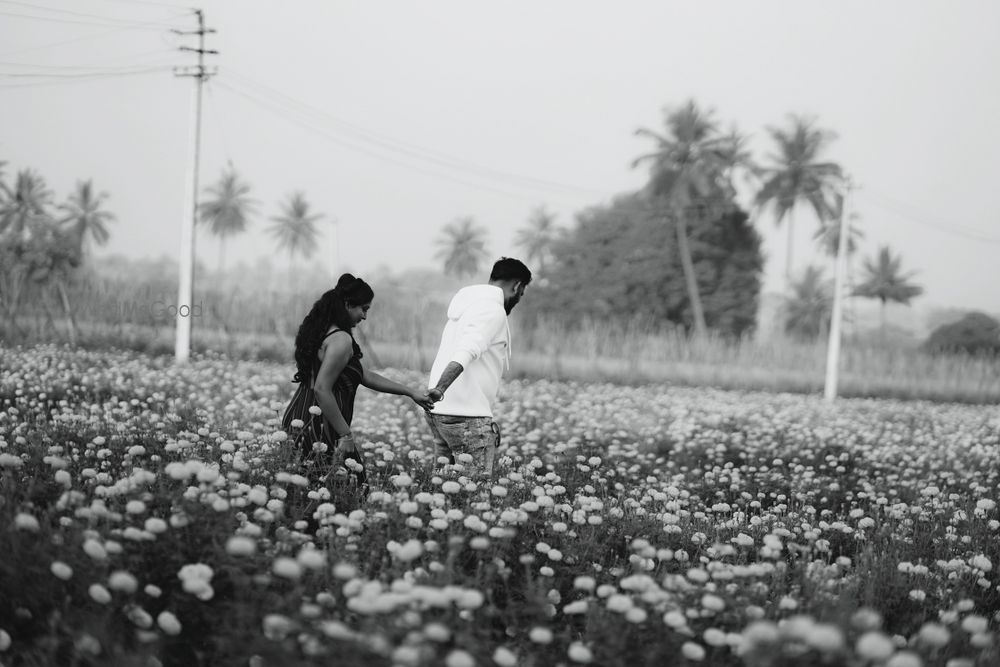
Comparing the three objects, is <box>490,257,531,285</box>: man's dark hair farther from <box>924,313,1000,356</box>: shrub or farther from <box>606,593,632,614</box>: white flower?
<box>924,313,1000,356</box>: shrub

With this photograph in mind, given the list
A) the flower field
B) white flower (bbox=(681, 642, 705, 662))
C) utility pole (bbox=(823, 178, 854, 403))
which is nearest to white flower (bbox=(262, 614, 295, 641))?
the flower field

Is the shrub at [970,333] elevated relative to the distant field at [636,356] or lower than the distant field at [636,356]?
elevated

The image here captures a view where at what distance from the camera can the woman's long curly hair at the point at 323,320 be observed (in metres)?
4.43

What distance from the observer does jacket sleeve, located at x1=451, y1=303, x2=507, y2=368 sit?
464cm

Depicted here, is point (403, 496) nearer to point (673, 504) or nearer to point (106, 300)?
point (673, 504)

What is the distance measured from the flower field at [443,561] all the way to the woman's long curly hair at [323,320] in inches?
16.4

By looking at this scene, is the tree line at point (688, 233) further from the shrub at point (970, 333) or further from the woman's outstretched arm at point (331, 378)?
the woman's outstretched arm at point (331, 378)

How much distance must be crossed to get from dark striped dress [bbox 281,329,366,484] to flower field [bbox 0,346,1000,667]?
0.20 meters

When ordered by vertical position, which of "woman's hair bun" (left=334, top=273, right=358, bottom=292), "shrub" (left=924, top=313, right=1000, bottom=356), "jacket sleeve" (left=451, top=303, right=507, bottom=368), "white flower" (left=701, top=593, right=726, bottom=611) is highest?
"shrub" (left=924, top=313, right=1000, bottom=356)

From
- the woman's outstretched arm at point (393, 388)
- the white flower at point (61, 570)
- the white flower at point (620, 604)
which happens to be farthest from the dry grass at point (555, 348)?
the white flower at point (620, 604)

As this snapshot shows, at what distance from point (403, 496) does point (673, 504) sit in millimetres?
1557

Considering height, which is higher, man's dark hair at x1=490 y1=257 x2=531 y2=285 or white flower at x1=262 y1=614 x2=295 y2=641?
man's dark hair at x1=490 y1=257 x2=531 y2=285

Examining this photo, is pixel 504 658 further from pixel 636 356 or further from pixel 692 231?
pixel 692 231

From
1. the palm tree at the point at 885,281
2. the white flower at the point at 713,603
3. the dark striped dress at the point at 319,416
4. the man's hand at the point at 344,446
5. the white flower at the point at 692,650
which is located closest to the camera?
the white flower at the point at 692,650
